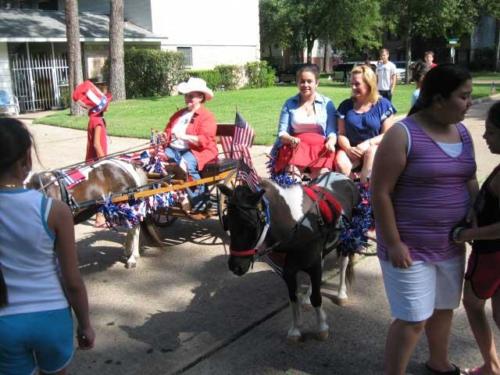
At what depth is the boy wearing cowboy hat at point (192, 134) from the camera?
6.19m

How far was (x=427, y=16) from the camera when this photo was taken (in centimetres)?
3450

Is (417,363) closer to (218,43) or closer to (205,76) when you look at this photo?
(205,76)

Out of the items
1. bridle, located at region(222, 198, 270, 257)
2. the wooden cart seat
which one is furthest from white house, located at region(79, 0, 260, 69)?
bridle, located at region(222, 198, 270, 257)

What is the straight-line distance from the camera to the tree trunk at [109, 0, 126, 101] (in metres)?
21.6

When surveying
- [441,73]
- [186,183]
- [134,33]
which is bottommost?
[186,183]

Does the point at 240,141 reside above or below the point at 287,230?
above

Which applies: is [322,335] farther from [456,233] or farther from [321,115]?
[321,115]

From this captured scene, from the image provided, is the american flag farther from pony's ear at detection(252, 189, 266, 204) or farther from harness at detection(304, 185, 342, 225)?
pony's ear at detection(252, 189, 266, 204)

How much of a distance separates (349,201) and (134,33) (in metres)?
26.4

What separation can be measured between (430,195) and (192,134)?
12.8 ft

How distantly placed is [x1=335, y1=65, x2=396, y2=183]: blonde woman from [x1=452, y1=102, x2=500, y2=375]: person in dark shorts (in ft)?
6.93

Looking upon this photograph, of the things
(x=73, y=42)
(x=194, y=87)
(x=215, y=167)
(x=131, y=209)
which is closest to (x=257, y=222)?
(x=131, y=209)

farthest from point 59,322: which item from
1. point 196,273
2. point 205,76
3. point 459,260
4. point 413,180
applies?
point 205,76

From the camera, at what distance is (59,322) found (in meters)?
2.28
